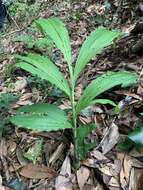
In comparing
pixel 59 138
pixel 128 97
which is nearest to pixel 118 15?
pixel 128 97

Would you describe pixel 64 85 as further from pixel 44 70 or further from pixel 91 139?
pixel 91 139

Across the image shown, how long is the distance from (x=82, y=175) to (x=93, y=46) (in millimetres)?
643

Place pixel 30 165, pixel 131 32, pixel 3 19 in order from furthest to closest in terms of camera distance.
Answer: pixel 3 19 < pixel 131 32 < pixel 30 165

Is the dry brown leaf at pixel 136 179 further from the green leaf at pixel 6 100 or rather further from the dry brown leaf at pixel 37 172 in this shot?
the green leaf at pixel 6 100

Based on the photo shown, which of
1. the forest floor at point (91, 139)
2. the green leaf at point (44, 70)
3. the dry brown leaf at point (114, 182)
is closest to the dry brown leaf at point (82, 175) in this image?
the forest floor at point (91, 139)

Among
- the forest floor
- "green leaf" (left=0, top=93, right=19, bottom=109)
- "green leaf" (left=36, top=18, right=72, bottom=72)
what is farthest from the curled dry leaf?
"green leaf" (left=0, top=93, right=19, bottom=109)

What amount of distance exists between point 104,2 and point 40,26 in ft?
7.31

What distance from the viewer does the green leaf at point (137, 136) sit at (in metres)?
1.76

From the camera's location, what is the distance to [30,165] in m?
1.93

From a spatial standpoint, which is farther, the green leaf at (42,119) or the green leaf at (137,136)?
the green leaf at (137,136)

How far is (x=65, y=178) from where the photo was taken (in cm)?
184

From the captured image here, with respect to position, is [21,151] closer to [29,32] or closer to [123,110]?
[123,110]

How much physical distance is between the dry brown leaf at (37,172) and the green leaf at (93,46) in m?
0.49

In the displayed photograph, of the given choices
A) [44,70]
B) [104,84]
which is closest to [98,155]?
[104,84]
